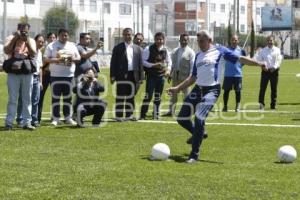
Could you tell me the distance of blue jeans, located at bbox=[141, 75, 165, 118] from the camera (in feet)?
A: 51.2

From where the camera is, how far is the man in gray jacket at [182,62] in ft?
53.6

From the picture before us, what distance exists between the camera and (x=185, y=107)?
1011cm

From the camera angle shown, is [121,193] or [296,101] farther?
[296,101]

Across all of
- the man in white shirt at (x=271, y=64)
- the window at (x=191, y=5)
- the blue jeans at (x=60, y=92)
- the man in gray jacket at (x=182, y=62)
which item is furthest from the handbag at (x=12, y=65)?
the window at (x=191, y=5)

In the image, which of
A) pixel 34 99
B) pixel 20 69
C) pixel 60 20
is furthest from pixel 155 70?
pixel 60 20

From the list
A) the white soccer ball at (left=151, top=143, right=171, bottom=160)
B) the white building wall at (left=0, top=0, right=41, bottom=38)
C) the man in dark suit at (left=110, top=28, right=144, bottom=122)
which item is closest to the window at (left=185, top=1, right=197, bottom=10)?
the white building wall at (left=0, top=0, right=41, bottom=38)

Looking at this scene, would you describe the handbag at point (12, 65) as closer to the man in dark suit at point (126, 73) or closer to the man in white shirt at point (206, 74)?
the man in dark suit at point (126, 73)

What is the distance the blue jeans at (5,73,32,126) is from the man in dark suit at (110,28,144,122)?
286cm

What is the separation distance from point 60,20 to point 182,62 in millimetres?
35429

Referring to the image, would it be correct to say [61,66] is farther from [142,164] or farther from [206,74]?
[142,164]

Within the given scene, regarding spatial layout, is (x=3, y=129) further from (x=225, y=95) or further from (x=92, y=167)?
(x=225, y=95)

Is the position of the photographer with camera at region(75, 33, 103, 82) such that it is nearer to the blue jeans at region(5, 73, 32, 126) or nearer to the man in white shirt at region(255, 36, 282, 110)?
the blue jeans at region(5, 73, 32, 126)

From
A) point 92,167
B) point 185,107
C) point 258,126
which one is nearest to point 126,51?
point 258,126

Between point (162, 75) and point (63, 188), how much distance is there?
831 cm
